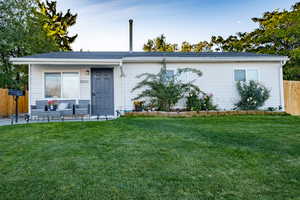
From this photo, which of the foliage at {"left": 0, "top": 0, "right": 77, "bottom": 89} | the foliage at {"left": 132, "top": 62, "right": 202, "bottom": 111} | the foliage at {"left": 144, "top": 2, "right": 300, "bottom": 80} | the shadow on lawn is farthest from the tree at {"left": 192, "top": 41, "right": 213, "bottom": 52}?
the shadow on lawn

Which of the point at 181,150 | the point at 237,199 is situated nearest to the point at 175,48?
the point at 181,150

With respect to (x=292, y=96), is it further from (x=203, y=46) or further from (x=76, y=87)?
(x=203, y=46)

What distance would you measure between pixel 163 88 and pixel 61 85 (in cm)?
429

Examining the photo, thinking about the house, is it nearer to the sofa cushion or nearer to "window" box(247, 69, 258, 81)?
"window" box(247, 69, 258, 81)

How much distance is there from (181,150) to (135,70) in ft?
19.8

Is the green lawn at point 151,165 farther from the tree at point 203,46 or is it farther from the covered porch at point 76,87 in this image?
→ the tree at point 203,46

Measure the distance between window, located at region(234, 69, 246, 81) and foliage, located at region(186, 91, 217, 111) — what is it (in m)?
1.57

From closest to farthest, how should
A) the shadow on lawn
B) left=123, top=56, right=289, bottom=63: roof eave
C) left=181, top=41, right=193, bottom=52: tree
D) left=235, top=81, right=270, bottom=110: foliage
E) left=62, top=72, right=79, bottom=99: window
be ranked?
→ the shadow on lawn, left=62, top=72, right=79, bottom=99: window, left=123, top=56, right=289, bottom=63: roof eave, left=235, top=81, right=270, bottom=110: foliage, left=181, top=41, right=193, bottom=52: tree

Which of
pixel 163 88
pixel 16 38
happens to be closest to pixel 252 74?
pixel 163 88

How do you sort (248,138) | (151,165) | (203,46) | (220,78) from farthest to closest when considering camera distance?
(203,46) → (220,78) → (248,138) → (151,165)

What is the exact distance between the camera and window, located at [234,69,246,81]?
922cm

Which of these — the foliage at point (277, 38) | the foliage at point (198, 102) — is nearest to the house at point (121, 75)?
the foliage at point (198, 102)

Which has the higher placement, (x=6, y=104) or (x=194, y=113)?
(x=6, y=104)

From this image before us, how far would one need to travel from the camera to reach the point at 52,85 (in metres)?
8.31
